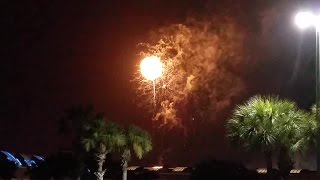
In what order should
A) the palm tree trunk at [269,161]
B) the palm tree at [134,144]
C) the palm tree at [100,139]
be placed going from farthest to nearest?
1. the palm tree at [134,144]
2. the palm tree at [100,139]
3. the palm tree trunk at [269,161]

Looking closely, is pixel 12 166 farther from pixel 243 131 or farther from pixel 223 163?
pixel 243 131

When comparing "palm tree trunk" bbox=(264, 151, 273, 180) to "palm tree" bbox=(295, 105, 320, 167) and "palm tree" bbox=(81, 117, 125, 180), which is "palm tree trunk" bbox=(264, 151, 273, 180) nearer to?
→ "palm tree" bbox=(295, 105, 320, 167)

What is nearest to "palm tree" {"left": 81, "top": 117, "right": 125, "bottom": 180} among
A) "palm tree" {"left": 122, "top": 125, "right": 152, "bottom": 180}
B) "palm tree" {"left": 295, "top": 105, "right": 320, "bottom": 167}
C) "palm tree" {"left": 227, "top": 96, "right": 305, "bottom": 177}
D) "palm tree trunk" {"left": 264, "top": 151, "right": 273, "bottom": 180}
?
"palm tree" {"left": 122, "top": 125, "right": 152, "bottom": 180}

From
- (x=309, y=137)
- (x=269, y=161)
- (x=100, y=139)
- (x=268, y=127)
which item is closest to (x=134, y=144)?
(x=100, y=139)

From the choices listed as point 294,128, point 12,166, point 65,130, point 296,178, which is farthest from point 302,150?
point 12,166

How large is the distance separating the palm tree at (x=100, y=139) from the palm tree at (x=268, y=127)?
6.17 metres

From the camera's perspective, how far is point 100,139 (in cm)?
3300

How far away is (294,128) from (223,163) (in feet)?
21.4

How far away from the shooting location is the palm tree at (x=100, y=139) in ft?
108

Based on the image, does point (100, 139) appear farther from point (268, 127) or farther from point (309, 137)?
point (309, 137)

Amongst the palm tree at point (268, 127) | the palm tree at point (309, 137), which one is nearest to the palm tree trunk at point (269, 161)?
the palm tree at point (268, 127)

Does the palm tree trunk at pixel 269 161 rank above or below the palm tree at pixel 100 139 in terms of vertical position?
below

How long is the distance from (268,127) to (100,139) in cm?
863

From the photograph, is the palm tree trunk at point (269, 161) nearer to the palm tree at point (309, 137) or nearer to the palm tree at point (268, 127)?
the palm tree at point (268, 127)
